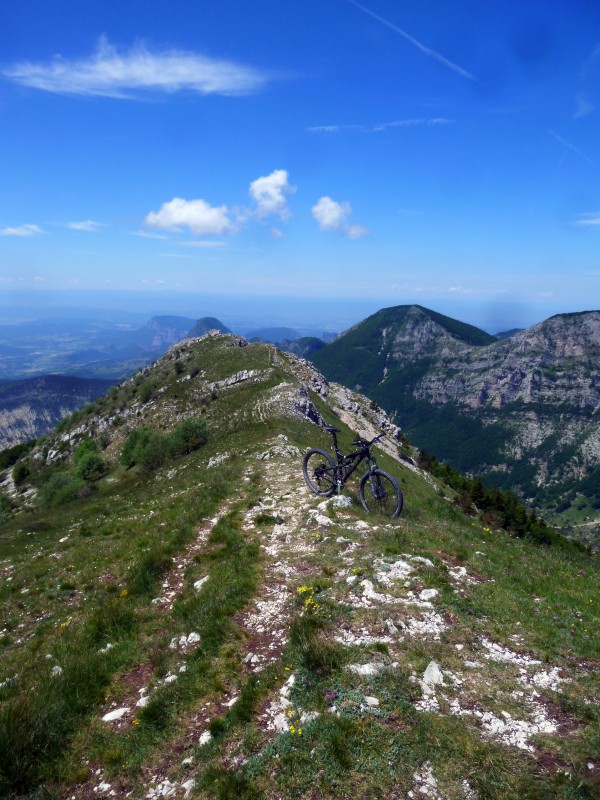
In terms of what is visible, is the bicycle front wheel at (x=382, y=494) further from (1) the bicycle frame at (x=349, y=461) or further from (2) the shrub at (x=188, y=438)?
(2) the shrub at (x=188, y=438)

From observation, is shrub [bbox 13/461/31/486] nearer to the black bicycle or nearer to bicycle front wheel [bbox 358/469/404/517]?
the black bicycle

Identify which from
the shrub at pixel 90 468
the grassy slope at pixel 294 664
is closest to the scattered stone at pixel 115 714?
the grassy slope at pixel 294 664

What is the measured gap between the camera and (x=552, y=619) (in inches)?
369

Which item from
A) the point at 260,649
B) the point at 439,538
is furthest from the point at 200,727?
the point at 439,538

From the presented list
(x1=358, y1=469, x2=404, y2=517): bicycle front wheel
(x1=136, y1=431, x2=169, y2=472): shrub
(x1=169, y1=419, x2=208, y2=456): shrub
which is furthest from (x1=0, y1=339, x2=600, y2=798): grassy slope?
(x1=136, y1=431, x2=169, y2=472): shrub

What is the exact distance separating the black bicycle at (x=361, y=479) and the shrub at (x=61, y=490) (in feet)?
186

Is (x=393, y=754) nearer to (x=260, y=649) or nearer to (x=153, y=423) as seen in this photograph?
(x=260, y=649)

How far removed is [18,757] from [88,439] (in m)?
96.1

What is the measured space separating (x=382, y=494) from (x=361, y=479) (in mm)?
1011

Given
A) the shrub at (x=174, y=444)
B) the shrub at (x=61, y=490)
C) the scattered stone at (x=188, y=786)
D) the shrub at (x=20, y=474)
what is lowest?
the shrub at (x=20, y=474)

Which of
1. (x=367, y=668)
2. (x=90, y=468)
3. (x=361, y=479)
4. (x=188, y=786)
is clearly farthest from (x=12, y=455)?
(x=367, y=668)

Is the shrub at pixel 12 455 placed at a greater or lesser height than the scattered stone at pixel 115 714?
lesser

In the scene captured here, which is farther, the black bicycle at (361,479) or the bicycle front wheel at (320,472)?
the bicycle front wheel at (320,472)

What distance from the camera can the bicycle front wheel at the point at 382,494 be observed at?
16.5 m
